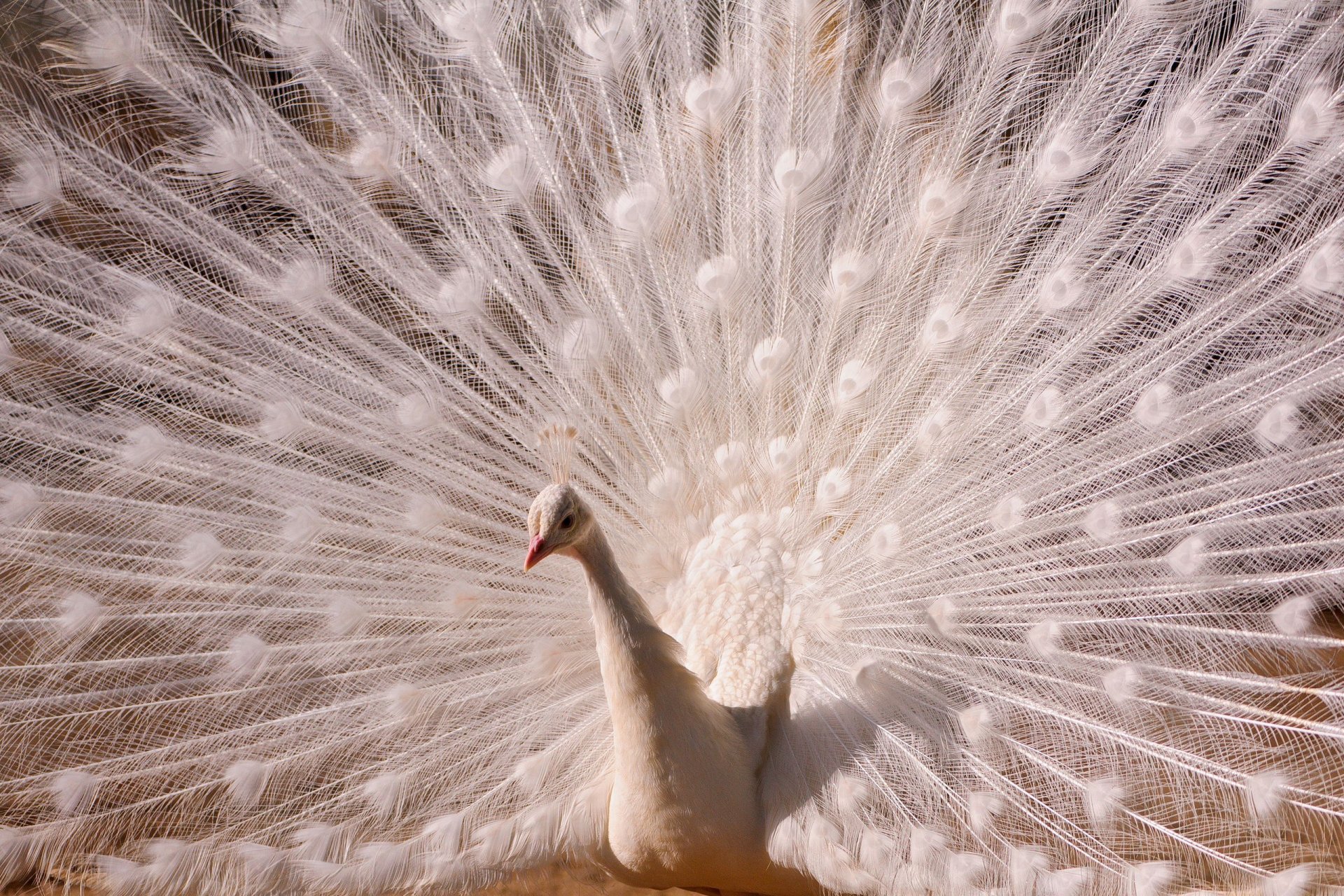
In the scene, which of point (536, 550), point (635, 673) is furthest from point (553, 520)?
point (635, 673)

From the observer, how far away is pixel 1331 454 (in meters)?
1.97

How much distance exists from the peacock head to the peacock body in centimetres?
22

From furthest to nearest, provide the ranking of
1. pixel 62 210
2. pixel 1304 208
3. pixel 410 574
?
pixel 410 574 → pixel 62 210 → pixel 1304 208

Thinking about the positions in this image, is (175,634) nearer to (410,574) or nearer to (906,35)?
(410,574)

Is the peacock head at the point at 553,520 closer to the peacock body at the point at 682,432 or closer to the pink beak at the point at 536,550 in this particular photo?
the pink beak at the point at 536,550

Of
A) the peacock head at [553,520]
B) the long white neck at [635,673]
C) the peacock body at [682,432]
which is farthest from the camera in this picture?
the peacock body at [682,432]

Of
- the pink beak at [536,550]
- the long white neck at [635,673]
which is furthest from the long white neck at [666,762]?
the pink beak at [536,550]

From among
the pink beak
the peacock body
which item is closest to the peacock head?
the pink beak

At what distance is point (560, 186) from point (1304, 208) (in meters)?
1.40

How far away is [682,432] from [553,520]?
679mm

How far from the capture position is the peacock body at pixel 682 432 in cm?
198

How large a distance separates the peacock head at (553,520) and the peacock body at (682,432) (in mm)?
222

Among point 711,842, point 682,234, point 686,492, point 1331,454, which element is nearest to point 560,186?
point 682,234

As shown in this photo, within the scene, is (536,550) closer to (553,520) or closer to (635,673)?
(553,520)
